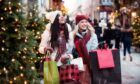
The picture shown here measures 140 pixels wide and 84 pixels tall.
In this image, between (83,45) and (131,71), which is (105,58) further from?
(131,71)

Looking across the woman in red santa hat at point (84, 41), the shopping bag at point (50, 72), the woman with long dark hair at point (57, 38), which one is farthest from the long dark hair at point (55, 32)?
the shopping bag at point (50, 72)

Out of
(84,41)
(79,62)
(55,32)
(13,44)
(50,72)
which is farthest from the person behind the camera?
(13,44)

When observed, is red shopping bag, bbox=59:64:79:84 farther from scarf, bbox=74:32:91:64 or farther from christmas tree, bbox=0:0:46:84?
christmas tree, bbox=0:0:46:84

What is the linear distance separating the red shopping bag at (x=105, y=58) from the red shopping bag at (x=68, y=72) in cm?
44

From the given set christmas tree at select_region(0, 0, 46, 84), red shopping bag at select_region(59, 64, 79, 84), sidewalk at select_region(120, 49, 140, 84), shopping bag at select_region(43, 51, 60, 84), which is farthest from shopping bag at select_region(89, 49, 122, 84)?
sidewalk at select_region(120, 49, 140, 84)

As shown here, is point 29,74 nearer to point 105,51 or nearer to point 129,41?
point 105,51

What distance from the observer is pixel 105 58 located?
7.88 meters

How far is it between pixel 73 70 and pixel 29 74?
163 cm

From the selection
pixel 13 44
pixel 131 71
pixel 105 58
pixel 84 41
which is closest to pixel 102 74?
pixel 105 58

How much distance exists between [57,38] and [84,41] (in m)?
0.49

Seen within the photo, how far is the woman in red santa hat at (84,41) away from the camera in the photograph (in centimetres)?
787

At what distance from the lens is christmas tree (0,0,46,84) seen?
854 cm

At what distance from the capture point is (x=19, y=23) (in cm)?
867

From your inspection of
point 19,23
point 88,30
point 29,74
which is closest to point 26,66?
point 29,74
